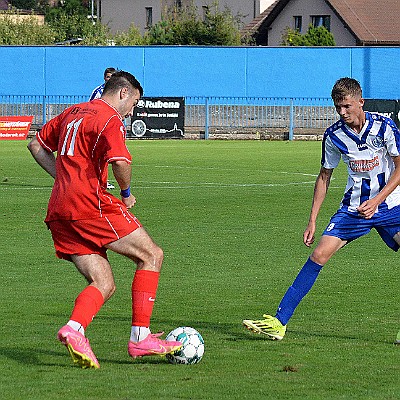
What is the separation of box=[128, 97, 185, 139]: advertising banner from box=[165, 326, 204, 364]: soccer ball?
2970 centimetres

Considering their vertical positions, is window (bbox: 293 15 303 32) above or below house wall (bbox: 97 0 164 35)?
below

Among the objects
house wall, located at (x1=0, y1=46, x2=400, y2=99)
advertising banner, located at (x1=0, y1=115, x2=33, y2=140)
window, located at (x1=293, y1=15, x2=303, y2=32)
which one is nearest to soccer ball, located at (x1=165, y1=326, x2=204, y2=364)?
advertising banner, located at (x1=0, y1=115, x2=33, y2=140)

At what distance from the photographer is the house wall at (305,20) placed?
66.4 metres

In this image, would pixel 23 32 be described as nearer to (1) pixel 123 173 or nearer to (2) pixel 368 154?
(2) pixel 368 154

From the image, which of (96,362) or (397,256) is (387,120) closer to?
(96,362)

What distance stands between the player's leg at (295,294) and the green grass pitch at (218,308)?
12cm

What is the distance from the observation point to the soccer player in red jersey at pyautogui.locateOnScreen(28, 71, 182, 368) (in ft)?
22.2

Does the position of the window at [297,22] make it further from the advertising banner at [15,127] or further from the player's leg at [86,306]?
the player's leg at [86,306]

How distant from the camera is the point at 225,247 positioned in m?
12.7

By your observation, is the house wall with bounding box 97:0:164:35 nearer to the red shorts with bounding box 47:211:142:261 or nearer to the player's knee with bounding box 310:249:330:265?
the player's knee with bounding box 310:249:330:265

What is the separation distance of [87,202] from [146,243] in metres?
0.47

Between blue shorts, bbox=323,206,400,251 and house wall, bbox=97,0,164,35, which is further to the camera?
house wall, bbox=97,0,164,35

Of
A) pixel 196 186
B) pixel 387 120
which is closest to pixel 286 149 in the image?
pixel 196 186

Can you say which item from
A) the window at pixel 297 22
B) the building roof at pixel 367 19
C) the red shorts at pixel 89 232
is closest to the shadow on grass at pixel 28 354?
the red shorts at pixel 89 232
